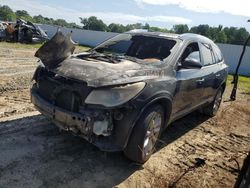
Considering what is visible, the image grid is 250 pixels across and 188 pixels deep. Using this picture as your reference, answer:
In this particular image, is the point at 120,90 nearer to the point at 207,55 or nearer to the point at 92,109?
the point at 92,109

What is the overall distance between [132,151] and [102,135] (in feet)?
1.74

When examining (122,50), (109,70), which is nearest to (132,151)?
(109,70)

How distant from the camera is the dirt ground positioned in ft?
12.6

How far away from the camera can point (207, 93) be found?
6312mm

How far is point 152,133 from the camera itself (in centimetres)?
434

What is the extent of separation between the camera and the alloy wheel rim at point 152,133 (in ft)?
13.8

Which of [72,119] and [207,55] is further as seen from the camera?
[207,55]

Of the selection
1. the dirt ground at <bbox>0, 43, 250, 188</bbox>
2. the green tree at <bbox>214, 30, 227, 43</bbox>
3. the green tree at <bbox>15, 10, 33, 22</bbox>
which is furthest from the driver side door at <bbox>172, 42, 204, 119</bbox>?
the green tree at <bbox>15, 10, 33, 22</bbox>

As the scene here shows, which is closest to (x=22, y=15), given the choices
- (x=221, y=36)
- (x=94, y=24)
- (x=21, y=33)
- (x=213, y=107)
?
(x=94, y=24)

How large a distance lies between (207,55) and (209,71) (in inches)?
15.9

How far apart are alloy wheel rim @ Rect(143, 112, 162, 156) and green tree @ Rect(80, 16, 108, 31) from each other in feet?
263

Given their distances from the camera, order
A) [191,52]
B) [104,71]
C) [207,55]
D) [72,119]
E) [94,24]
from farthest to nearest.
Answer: [94,24] < [207,55] < [191,52] < [104,71] < [72,119]

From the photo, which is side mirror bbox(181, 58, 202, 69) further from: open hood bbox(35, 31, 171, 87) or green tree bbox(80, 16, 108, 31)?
green tree bbox(80, 16, 108, 31)

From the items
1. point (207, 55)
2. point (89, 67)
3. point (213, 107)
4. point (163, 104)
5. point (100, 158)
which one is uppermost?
point (207, 55)
